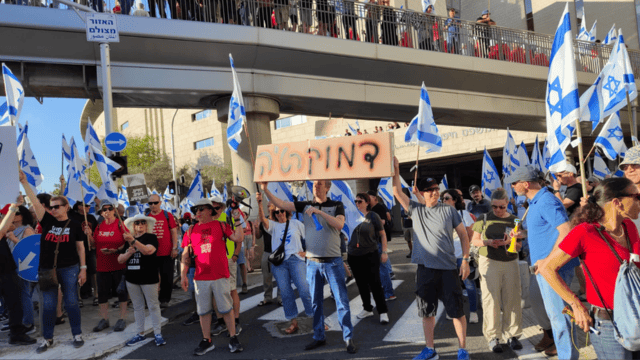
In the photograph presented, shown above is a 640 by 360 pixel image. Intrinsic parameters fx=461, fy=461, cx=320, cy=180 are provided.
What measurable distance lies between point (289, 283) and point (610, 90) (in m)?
5.33

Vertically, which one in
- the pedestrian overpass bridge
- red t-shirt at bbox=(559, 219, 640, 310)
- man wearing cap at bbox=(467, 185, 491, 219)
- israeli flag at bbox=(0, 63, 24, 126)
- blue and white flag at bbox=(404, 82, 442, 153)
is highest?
the pedestrian overpass bridge

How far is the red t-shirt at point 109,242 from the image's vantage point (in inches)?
270

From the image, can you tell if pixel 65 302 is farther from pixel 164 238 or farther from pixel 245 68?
pixel 245 68

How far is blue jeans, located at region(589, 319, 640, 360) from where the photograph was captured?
2.56 meters

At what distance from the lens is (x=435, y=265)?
4.80 m

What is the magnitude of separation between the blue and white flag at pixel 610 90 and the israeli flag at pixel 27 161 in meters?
9.21

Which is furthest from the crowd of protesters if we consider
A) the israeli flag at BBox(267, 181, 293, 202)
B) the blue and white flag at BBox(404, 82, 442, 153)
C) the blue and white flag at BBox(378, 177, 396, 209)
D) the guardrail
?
the guardrail

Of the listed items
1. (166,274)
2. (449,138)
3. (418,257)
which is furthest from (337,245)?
(449,138)

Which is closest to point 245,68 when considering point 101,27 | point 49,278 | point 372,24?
point 101,27

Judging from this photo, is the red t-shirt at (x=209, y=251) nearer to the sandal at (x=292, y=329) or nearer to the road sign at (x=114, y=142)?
the sandal at (x=292, y=329)

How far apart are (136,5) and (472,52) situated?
11.7 meters

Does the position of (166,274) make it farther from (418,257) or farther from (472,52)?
(472,52)

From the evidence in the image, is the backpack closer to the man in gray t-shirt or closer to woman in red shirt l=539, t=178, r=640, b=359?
woman in red shirt l=539, t=178, r=640, b=359

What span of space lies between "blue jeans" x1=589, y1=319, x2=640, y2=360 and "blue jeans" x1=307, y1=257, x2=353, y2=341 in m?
3.00
